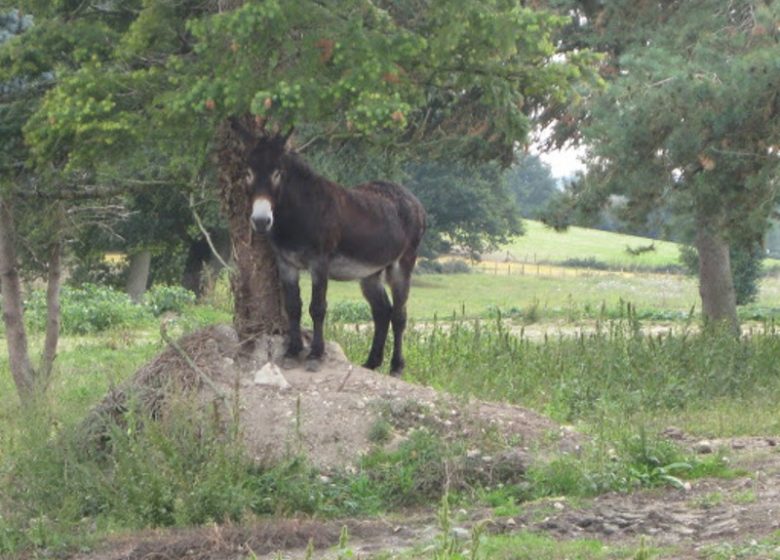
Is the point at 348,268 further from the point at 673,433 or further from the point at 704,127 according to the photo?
the point at 704,127

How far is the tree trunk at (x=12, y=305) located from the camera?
1165 cm

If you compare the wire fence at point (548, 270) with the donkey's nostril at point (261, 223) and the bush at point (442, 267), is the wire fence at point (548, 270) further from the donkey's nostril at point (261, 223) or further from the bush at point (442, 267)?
the donkey's nostril at point (261, 223)

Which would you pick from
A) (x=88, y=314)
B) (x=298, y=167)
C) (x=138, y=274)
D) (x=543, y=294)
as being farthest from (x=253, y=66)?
(x=543, y=294)

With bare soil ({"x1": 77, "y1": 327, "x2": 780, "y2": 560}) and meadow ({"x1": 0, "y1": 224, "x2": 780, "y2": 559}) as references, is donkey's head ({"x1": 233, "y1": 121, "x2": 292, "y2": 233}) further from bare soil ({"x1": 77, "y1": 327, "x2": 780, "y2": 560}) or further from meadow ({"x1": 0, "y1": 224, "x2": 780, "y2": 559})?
meadow ({"x1": 0, "y1": 224, "x2": 780, "y2": 559})

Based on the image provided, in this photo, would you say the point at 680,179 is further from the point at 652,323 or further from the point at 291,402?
the point at 652,323

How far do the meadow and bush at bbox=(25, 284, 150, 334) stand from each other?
705 centimetres

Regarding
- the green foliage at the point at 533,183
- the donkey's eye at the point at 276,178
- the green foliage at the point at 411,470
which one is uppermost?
the green foliage at the point at 533,183

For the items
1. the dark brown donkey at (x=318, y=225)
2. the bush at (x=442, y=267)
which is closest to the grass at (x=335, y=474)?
the dark brown donkey at (x=318, y=225)

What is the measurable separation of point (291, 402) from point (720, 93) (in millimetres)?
7257

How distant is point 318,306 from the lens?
37.3ft

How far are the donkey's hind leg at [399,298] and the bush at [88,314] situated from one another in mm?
11764

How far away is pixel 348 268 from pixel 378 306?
1.15 meters

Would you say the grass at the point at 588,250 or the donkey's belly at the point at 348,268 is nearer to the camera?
the donkey's belly at the point at 348,268

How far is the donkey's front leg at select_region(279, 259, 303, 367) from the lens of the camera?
1106 centimetres
